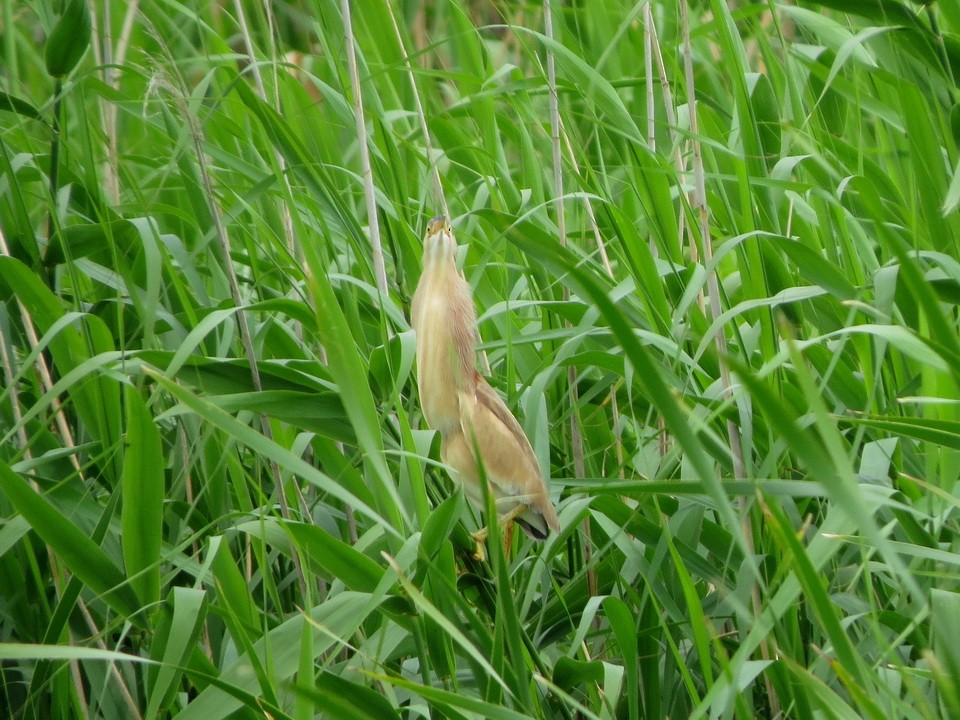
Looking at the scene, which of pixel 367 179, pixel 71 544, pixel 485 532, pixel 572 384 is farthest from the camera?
pixel 572 384

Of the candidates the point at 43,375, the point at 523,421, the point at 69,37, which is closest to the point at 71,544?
the point at 43,375

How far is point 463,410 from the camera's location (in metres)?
1.50

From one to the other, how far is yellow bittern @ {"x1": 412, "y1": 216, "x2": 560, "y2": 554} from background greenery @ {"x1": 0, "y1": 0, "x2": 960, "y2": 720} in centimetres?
6

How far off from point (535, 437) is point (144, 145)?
2.03 m

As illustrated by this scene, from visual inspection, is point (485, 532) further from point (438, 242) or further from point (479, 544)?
point (438, 242)

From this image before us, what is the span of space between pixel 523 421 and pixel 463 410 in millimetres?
240

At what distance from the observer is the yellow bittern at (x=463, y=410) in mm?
1500

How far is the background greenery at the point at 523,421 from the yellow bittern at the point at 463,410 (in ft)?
0.20

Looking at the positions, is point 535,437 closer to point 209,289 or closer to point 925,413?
point 925,413

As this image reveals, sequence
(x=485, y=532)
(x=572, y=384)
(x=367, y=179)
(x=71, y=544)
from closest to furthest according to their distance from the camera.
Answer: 1. (x=71, y=544)
2. (x=485, y=532)
3. (x=367, y=179)
4. (x=572, y=384)

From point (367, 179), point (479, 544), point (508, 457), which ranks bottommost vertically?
point (479, 544)

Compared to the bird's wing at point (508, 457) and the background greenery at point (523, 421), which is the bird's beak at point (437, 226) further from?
the bird's wing at point (508, 457)

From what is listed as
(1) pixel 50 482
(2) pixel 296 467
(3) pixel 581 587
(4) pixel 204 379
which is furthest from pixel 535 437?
(1) pixel 50 482

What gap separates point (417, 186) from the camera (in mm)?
2436
